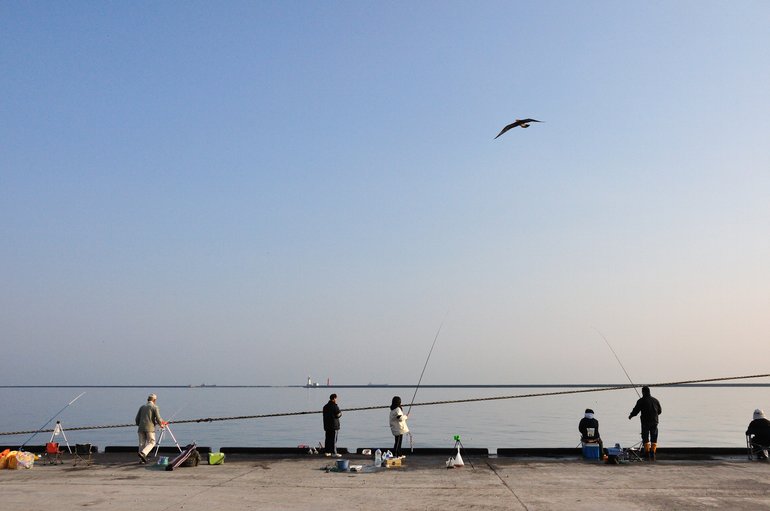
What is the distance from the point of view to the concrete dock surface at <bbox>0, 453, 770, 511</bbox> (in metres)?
10.5

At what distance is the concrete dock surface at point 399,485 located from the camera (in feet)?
34.6

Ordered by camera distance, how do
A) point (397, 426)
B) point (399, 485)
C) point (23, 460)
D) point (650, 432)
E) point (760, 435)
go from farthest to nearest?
point (397, 426) → point (650, 432) → point (760, 435) → point (23, 460) → point (399, 485)

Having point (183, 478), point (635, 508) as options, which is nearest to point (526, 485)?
point (635, 508)

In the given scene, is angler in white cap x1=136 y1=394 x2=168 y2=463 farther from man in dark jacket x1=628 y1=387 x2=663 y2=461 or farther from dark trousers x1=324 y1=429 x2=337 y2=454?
man in dark jacket x1=628 y1=387 x2=663 y2=461

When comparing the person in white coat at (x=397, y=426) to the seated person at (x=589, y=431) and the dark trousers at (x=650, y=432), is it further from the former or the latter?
the dark trousers at (x=650, y=432)

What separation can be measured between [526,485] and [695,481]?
11.1 feet

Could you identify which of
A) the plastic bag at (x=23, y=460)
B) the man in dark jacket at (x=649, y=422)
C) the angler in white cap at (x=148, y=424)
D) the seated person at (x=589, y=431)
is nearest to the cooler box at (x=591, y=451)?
the seated person at (x=589, y=431)

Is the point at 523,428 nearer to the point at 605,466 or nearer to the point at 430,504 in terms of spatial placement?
the point at 605,466

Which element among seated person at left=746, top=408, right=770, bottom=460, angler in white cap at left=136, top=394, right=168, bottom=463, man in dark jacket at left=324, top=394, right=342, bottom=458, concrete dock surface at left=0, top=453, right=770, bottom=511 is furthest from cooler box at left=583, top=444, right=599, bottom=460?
angler in white cap at left=136, top=394, right=168, bottom=463

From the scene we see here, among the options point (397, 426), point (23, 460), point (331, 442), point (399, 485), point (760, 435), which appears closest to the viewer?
point (399, 485)

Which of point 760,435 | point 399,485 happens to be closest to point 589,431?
point 760,435

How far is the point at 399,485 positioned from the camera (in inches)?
491

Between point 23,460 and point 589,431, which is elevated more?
point 589,431

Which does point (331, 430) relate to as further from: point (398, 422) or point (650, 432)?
point (650, 432)
